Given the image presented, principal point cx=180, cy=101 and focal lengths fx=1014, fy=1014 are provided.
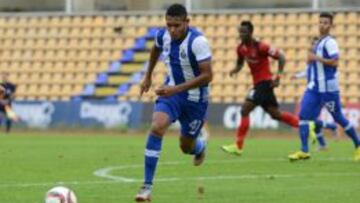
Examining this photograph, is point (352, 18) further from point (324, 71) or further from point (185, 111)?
point (185, 111)

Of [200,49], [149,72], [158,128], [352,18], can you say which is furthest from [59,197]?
[352,18]

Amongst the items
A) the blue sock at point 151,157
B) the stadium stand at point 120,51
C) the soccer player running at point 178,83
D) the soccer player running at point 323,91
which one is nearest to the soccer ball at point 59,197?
the soccer player running at point 178,83

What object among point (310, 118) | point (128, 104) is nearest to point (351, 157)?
point (310, 118)

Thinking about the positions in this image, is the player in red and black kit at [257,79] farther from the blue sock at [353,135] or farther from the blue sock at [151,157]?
the blue sock at [151,157]

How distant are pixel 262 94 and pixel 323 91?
1.90 metres

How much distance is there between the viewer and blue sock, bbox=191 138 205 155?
13.3 m

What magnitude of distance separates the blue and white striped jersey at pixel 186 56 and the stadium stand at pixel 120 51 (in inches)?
865

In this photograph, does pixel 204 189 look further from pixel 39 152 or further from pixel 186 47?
pixel 39 152

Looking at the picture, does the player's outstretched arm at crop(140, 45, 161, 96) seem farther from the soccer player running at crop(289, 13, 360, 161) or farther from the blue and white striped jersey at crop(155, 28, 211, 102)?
the soccer player running at crop(289, 13, 360, 161)

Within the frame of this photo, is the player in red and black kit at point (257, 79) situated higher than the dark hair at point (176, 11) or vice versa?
the dark hair at point (176, 11)

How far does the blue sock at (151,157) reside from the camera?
11.0m

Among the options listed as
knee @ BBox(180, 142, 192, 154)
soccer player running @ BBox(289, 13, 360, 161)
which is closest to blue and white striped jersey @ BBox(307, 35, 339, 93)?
soccer player running @ BBox(289, 13, 360, 161)

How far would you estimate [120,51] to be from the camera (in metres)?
38.0

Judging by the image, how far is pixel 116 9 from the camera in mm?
39250
